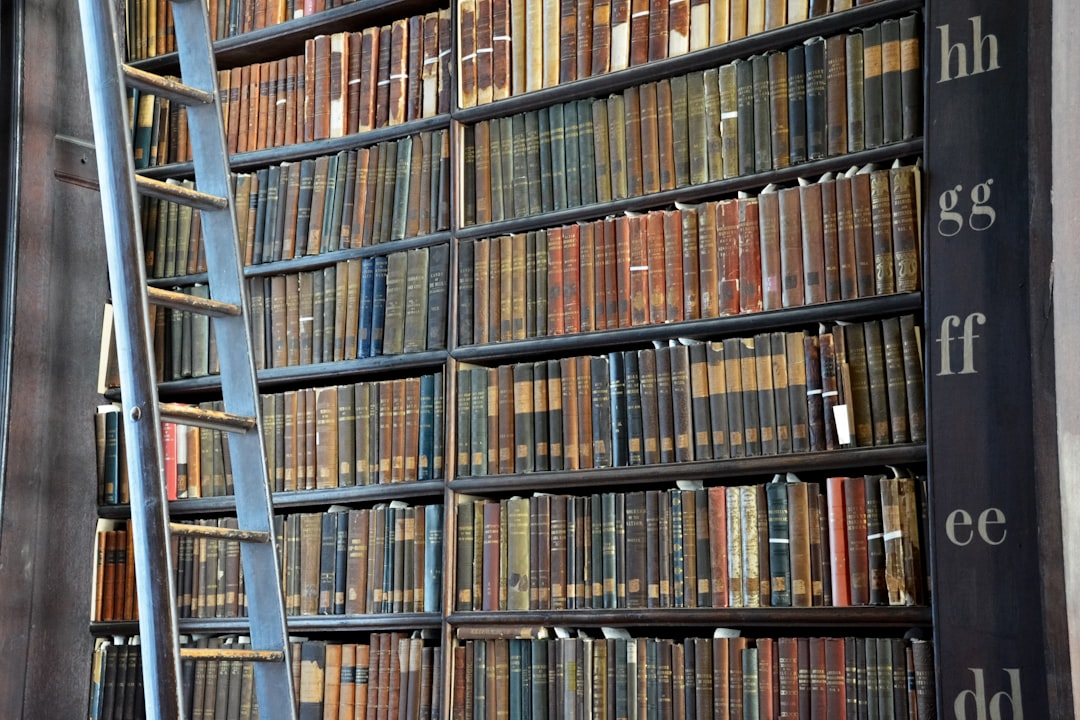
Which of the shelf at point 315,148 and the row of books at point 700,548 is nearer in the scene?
the row of books at point 700,548

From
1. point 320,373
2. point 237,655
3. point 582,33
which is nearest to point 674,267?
point 582,33

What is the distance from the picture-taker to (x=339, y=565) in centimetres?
296

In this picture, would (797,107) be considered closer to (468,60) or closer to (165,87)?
(468,60)

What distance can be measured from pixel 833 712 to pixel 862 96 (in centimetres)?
113

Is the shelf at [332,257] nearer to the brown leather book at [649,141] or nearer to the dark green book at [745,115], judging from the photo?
the brown leather book at [649,141]

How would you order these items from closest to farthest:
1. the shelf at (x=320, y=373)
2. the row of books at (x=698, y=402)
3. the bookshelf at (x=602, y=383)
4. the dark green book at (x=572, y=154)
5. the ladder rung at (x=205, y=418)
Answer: the ladder rung at (x=205, y=418), the bookshelf at (x=602, y=383), the row of books at (x=698, y=402), the dark green book at (x=572, y=154), the shelf at (x=320, y=373)

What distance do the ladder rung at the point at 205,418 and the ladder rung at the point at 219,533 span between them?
170 mm

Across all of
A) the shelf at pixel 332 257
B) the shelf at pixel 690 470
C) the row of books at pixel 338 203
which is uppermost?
the row of books at pixel 338 203

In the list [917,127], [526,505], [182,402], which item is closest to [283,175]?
[182,402]

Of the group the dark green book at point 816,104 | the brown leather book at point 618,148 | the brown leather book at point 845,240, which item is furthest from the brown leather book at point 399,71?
the brown leather book at point 845,240

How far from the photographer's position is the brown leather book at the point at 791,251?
253 centimetres

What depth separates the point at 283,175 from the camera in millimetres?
3221

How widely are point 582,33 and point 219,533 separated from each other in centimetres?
134

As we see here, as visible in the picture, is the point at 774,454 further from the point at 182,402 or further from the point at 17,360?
the point at 17,360
